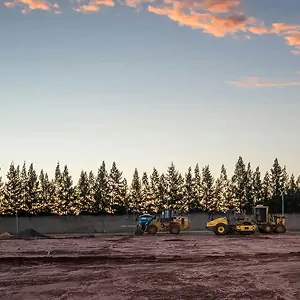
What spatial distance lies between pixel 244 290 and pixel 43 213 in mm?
106235

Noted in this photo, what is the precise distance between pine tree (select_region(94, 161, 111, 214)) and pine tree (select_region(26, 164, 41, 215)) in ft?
42.5

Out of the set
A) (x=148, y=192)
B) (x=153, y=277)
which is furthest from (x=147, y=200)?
(x=153, y=277)

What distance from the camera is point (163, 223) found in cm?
5450

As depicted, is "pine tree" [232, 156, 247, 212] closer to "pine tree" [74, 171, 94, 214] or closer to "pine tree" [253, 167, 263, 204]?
"pine tree" [253, 167, 263, 204]

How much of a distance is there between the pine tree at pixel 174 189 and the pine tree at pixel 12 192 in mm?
32774

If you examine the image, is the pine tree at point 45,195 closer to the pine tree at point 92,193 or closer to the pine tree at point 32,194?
the pine tree at point 32,194

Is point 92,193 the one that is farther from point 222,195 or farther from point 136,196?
point 222,195

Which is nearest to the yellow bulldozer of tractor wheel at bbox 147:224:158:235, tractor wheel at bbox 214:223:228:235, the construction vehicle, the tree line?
tractor wheel at bbox 214:223:228:235

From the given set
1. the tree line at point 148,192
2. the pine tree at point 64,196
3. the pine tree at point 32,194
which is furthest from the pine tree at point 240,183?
Result: the pine tree at point 32,194

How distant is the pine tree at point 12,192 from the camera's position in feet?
377

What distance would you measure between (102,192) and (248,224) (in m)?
73.2

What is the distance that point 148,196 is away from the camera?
121250 millimetres

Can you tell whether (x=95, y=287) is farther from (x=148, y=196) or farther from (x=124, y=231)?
(x=148, y=196)

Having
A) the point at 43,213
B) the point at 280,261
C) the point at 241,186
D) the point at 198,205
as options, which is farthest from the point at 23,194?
the point at 280,261
